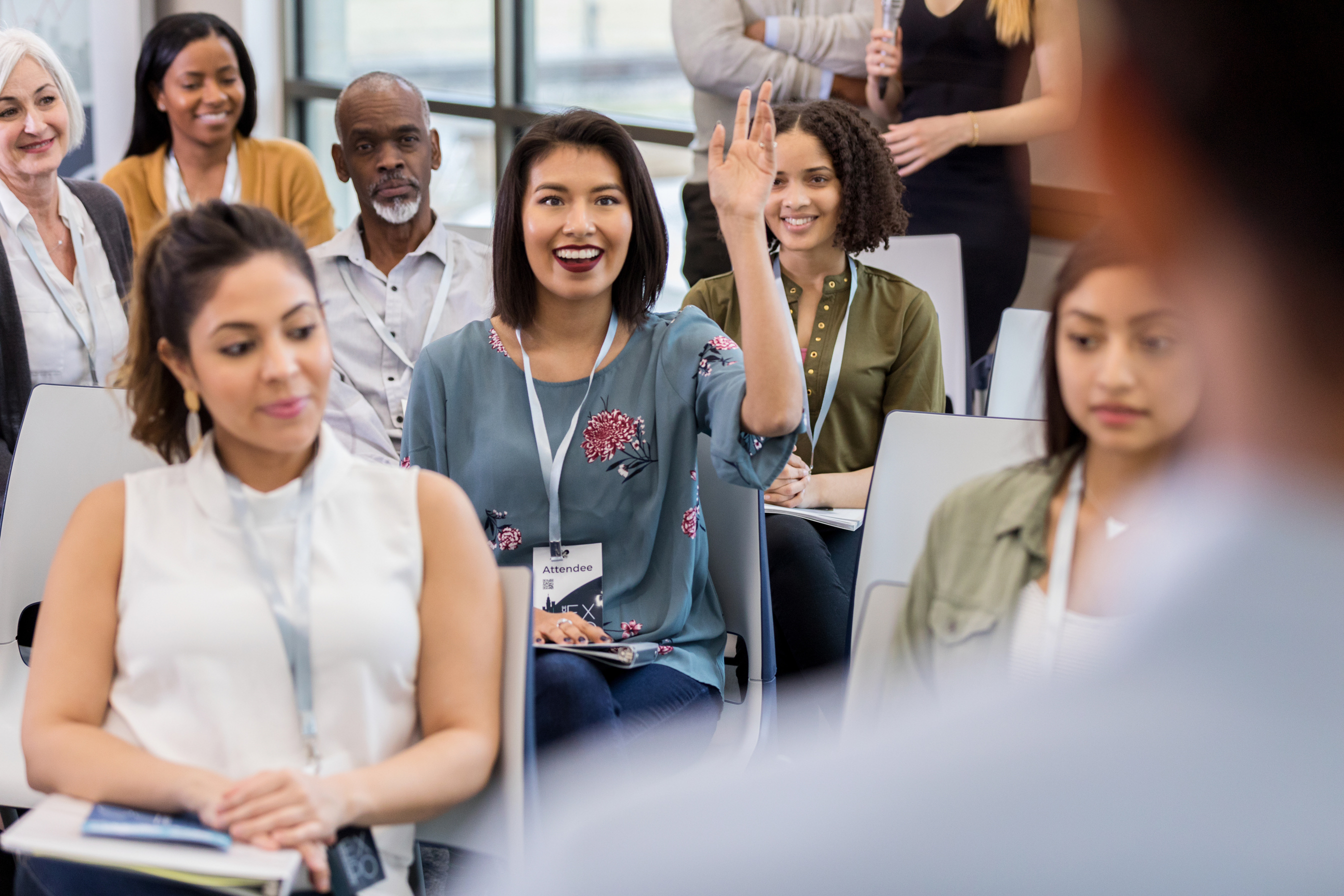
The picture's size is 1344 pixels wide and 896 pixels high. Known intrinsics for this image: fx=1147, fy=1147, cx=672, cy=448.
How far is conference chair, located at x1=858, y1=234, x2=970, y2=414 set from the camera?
2.85m

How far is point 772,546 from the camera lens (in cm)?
208

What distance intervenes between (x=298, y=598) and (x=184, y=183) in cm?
257

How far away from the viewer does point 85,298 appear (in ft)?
8.33

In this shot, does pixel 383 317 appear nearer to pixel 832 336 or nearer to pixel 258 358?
pixel 832 336

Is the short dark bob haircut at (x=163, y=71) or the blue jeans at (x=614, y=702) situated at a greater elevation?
the short dark bob haircut at (x=163, y=71)

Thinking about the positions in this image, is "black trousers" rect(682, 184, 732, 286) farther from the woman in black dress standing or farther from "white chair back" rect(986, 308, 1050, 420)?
"white chair back" rect(986, 308, 1050, 420)

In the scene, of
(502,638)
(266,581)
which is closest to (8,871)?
(266,581)

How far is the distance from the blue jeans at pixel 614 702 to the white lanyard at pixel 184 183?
2.29 meters

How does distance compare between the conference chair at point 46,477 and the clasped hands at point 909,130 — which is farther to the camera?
the clasped hands at point 909,130

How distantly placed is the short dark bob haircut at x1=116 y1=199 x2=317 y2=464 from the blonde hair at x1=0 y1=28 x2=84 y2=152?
5.16 ft

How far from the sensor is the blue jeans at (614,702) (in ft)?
4.87

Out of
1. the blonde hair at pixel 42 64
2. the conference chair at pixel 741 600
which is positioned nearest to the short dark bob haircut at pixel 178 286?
the conference chair at pixel 741 600

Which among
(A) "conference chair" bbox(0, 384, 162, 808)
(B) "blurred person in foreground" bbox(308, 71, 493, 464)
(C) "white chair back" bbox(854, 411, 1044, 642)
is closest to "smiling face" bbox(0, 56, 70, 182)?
(B) "blurred person in foreground" bbox(308, 71, 493, 464)

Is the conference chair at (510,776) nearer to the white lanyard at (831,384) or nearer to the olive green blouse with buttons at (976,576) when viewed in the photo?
the olive green blouse with buttons at (976,576)
